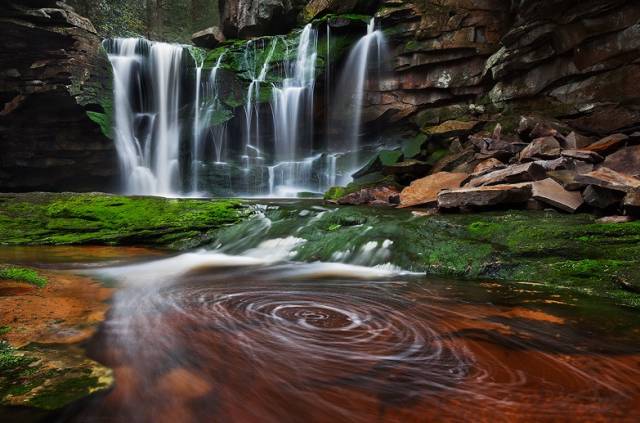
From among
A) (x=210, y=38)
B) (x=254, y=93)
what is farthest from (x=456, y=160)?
(x=210, y=38)

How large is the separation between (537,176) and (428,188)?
2964mm

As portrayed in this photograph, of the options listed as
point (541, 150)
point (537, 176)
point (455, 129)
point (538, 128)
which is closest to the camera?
point (537, 176)

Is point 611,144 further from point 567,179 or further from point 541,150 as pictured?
point 567,179

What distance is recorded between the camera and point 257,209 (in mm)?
10219

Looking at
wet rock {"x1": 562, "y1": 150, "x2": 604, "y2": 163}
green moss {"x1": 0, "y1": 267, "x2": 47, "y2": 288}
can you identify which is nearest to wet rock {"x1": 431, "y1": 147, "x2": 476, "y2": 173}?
wet rock {"x1": 562, "y1": 150, "x2": 604, "y2": 163}

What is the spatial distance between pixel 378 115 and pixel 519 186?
37.0 feet

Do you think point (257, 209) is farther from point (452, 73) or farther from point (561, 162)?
point (452, 73)

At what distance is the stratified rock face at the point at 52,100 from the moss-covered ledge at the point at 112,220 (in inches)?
254

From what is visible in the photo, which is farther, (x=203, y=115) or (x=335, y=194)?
(x=203, y=115)

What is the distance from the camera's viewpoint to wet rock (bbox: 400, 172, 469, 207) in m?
9.93

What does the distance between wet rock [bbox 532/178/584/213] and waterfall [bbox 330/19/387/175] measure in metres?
10.8

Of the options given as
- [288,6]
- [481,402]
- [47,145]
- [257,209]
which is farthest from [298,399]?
[288,6]

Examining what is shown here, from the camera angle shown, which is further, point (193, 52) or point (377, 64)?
point (193, 52)

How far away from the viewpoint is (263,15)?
21.8m
